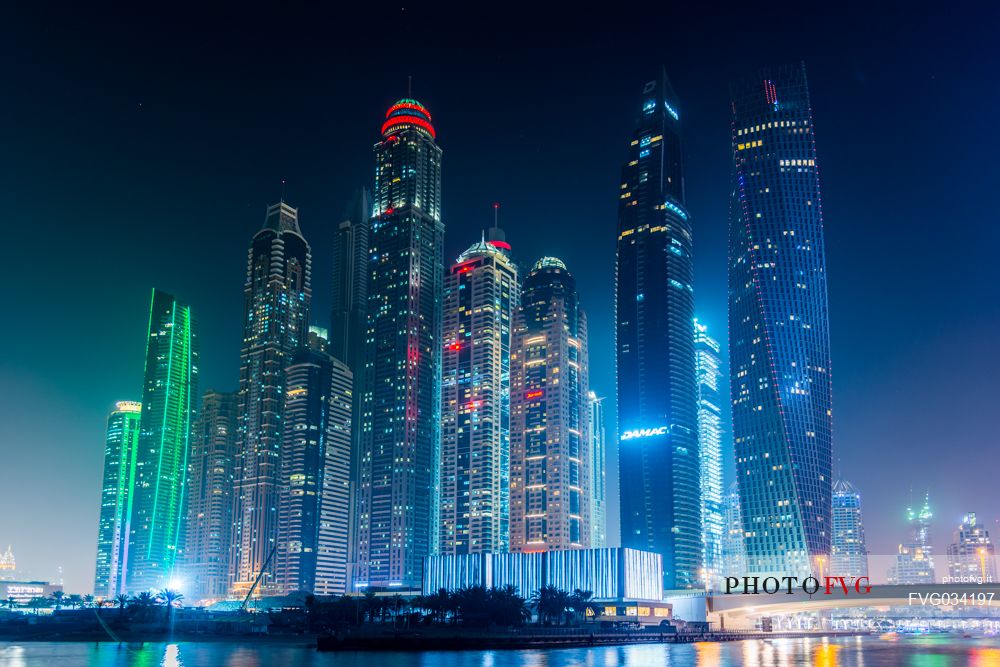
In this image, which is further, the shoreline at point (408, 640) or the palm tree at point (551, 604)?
the palm tree at point (551, 604)

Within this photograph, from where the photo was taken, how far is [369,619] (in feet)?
639

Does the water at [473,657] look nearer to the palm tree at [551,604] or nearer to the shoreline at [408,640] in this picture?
the shoreline at [408,640]

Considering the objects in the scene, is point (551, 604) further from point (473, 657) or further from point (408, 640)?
point (473, 657)

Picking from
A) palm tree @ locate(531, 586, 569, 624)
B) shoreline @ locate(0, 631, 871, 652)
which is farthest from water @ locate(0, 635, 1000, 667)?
palm tree @ locate(531, 586, 569, 624)

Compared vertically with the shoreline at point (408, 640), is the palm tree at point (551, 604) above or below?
above

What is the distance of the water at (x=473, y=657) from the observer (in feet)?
389

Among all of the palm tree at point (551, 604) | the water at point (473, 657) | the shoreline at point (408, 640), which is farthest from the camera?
the palm tree at point (551, 604)

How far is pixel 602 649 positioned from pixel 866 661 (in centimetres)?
4267

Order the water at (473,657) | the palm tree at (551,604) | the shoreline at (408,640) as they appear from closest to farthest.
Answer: the water at (473,657) < the shoreline at (408,640) < the palm tree at (551,604)

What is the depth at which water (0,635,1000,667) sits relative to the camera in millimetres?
118500

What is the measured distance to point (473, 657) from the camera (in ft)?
431

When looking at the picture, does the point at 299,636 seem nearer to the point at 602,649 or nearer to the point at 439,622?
the point at 439,622

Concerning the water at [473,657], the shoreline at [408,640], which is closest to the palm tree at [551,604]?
the shoreline at [408,640]

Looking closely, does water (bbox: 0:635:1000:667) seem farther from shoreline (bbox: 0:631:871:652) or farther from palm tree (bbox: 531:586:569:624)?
palm tree (bbox: 531:586:569:624)
